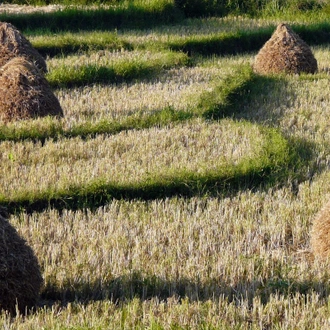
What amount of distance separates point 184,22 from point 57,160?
975cm

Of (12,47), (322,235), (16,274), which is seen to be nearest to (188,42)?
(12,47)

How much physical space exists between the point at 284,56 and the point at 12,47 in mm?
4072

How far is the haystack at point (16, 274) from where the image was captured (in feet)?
13.8

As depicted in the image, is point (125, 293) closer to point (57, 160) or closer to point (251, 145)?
point (57, 160)

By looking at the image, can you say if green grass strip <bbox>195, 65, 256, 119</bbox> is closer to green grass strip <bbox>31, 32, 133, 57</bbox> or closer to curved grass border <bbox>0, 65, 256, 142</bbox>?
curved grass border <bbox>0, 65, 256, 142</bbox>

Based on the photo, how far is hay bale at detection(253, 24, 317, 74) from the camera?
12.0 m

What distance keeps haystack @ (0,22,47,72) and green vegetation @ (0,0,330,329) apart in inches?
19.2

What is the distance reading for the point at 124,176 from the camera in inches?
266

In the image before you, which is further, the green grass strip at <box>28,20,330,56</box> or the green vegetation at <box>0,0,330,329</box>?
the green grass strip at <box>28,20,330,56</box>

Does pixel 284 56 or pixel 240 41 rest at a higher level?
pixel 284 56

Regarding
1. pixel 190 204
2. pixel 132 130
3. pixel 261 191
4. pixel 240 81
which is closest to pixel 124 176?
pixel 190 204

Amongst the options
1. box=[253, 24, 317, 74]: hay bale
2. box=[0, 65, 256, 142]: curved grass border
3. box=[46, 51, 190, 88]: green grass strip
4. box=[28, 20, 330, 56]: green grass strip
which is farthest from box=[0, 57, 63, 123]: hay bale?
box=[28, 20, 330, 56]: green grass strip

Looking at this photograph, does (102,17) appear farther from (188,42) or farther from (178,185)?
(178,185)

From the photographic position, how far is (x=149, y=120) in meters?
8.91
